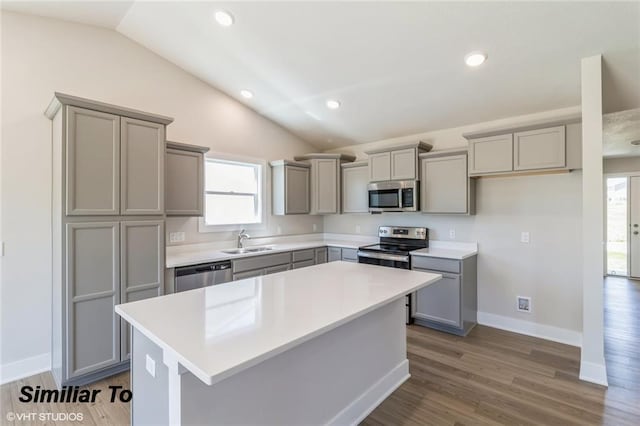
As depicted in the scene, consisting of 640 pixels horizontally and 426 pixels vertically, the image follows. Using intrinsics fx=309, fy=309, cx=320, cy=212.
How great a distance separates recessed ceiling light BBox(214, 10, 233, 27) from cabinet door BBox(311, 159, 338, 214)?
2.36 meters

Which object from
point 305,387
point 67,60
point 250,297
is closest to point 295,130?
point 67,60

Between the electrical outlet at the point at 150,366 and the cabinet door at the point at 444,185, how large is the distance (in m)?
3.35

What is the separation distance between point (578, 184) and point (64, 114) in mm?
4707

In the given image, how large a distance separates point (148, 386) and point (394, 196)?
3359 mm

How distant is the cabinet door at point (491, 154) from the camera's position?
327cm

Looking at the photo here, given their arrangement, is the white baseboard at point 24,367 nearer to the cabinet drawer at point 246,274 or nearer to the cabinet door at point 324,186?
the cabinet drawer at point 246,274

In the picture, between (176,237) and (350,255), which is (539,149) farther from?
(176,237)

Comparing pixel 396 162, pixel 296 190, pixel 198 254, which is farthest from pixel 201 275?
pixel 396 162

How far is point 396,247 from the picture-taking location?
4234mm

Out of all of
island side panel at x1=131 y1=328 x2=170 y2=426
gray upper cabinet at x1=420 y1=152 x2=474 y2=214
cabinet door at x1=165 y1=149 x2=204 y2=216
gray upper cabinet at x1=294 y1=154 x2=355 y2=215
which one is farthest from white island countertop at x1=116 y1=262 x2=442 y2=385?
gray upper cabinet at x1=294 y1=154 x2=355 y2=215

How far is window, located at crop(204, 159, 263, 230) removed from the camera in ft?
13.2

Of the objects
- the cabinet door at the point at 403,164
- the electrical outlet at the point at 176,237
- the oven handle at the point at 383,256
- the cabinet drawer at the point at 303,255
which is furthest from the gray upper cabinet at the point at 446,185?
the electrical outlet at the point at 176,237

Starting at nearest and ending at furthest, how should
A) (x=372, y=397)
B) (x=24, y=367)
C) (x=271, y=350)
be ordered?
(x=271, y=350)
(x=372, y=397)
(x=24, y=367)

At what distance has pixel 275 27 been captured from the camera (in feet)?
9.03
